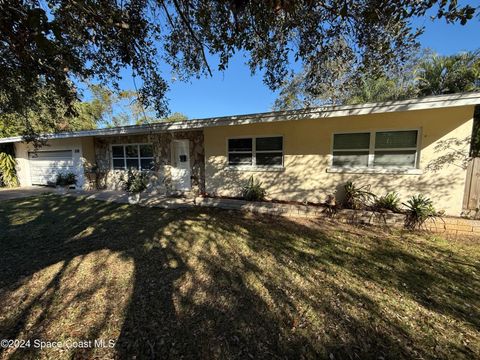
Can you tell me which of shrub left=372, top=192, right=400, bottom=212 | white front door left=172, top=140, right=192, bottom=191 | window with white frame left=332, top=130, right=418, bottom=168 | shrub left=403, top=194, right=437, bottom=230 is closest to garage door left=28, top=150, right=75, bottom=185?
white front door left=172, top=140, right=192, bottom=191

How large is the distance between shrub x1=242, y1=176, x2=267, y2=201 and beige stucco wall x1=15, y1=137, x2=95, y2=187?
27.1ft

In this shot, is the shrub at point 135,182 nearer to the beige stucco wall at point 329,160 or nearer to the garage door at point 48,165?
the beige stucco wall at point 329,160

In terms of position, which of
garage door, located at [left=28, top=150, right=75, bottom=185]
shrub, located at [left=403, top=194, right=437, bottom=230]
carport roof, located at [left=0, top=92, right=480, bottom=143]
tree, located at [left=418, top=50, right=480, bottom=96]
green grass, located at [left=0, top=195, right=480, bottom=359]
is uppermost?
tree, located at [left=418, top=50, right=480, bottom=96]

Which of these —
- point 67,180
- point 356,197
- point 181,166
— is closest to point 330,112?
point 356,197

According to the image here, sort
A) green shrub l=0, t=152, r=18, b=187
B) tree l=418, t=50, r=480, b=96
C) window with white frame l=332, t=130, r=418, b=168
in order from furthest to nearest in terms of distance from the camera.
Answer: green shrub l=0, t=152, r=18, b=187 → tree l=418, t=50, r=480, b=96 → window with white frame l=332, t=130, r=418, b=168

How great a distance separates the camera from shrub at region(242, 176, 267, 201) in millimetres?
6992

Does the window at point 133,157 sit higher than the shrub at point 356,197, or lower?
higher

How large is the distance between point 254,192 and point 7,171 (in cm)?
1394

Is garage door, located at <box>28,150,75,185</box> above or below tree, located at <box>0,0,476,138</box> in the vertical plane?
below

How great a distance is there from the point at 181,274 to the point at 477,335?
3.30m

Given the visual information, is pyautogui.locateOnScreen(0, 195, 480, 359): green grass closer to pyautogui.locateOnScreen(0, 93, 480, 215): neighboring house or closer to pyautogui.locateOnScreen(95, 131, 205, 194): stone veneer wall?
pyautogui.locateOnScreen(0, 93, 480, 215): neighboring house

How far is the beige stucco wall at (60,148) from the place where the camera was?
10.4 meters

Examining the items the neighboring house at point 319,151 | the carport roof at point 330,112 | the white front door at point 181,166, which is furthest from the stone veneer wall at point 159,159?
the carport roof at point 330,112

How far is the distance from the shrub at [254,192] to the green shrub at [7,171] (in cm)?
1354
